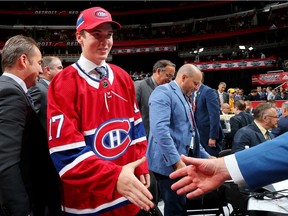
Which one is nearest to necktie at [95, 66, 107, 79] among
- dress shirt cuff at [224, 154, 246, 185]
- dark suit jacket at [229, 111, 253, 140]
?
dress shirt cuff at [224, 154, 246, 185]

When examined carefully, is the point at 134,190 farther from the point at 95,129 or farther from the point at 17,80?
the point at 17,80

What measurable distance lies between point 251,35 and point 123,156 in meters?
24.9

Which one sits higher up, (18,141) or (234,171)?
(18,141)

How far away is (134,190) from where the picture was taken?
3.75 feet

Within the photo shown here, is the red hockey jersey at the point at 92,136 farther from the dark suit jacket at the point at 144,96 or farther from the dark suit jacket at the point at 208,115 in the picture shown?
the dark suit jacket at the point at 208,115

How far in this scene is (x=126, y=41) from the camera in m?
26.8

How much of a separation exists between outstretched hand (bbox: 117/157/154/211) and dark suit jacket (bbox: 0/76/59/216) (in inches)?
18.9

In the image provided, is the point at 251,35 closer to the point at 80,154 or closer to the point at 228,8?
the point at 228,8

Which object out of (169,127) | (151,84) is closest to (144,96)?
(151,84)

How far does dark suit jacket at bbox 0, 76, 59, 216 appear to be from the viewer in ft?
4.49

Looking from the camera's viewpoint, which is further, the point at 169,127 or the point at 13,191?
the point at 169,127

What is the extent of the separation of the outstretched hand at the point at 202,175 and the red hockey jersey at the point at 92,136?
251 millimetres

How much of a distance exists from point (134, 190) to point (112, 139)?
1.22 feet

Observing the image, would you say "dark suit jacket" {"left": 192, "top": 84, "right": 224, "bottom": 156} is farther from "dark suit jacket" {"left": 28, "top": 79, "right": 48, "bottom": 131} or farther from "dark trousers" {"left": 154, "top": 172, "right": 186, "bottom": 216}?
"dark suit jacket" {"left": 28, "top": 79, "right": 48, "bottom": 131}
